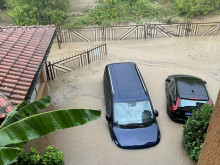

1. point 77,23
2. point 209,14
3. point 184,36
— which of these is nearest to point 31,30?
point 77,23

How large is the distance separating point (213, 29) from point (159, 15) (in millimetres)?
5428

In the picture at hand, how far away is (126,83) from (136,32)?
33.3 feet

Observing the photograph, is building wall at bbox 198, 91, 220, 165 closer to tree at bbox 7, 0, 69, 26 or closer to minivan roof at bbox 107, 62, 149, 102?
minivan roof at bbox 107, 62, 149, 102

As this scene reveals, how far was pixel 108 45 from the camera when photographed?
57.2 feet

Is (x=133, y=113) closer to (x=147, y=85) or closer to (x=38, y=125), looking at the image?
(x=147, y=85)

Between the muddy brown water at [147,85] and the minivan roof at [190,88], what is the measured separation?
120 cm

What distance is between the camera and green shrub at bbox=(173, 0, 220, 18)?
2198 cm

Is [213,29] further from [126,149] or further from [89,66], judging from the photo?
[126,149]

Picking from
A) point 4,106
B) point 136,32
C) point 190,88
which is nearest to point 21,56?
point 4,106

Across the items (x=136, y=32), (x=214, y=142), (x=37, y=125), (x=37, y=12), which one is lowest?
(x=136, y=32)

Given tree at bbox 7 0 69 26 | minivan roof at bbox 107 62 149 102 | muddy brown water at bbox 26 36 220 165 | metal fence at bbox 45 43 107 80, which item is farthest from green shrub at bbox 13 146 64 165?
tree at bbox 7 0 69 26

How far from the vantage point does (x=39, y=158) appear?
7.50 m

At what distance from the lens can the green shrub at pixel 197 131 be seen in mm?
8031

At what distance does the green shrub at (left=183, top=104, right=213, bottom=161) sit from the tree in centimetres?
1527
